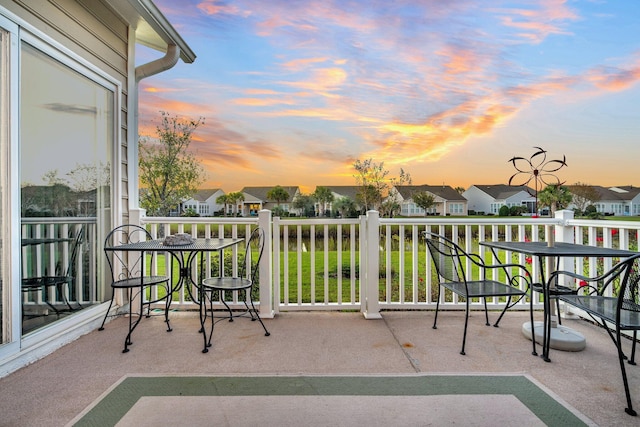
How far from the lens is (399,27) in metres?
5.36

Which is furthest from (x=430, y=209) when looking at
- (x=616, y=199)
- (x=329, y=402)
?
(x=329, y=402)

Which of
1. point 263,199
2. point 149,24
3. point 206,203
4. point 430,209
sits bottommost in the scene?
point 430,209

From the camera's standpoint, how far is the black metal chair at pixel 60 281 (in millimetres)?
2528

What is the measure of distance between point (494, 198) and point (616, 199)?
2.15 meters

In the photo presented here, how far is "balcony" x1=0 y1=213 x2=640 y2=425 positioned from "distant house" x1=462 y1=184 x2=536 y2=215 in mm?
1502

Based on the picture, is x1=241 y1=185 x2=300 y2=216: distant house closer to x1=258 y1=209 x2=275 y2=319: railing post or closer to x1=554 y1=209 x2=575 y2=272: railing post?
x1=258 y1=209 x2=275 y2=319: railing post

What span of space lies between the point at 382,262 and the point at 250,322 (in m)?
4.63

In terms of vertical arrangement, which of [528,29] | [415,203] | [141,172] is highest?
[528,29]

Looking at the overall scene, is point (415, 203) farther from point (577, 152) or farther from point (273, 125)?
point (273, 125)

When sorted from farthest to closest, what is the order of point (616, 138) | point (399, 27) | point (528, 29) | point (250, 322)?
point (616, 138) < point (399, 27) < point (528, 29) < point (250, 322)

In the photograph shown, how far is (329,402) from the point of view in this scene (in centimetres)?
184

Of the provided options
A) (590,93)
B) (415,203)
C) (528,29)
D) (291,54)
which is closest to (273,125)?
(291,54)

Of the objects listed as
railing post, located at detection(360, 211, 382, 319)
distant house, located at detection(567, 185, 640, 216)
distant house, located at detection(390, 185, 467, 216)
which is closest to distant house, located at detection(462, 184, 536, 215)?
distant house, located at detection(390, 185, 467, 216)

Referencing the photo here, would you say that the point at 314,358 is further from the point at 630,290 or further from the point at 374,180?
the point at 374,180
